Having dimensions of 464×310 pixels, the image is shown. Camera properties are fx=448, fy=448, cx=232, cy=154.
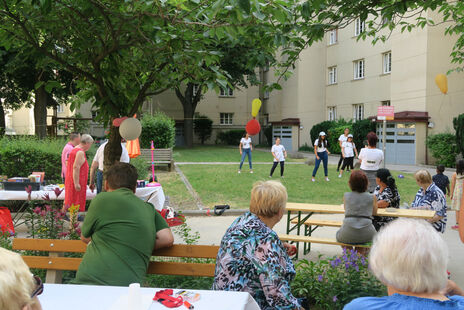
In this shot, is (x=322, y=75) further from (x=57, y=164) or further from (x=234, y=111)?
(x=57, y=164)

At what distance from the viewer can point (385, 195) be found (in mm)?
6934

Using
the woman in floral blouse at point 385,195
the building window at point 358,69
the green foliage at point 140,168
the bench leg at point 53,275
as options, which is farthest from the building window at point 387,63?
the bench leg at point 53,275

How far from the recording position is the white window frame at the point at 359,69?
31234 mm

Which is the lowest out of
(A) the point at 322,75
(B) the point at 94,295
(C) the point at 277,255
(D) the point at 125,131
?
(B) the point at 94,295

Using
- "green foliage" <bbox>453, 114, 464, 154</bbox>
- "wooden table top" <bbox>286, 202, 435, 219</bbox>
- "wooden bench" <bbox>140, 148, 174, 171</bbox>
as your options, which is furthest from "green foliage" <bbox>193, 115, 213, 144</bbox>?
"wooden table top" <bbox>286, 202, 435, 219</bbox>

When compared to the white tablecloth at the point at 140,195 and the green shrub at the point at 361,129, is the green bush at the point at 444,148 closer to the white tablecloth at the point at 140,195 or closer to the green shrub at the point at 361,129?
the green shrub at the point at 361,129

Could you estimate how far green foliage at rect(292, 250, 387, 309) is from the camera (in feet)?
13.4

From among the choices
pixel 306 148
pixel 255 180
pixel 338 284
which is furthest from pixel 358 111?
pixel 338 284

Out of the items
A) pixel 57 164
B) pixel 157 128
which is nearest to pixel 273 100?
pixel 157 128

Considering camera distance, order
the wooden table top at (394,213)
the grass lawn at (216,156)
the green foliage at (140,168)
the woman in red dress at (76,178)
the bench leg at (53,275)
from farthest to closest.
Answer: the grass lawn at (216,156), the green foliage at (140,168), the woman in red dress at (76,178), the wooden table top at (394,213), the bench leg at (53,275)

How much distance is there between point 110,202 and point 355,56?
Answer: 3060 cm

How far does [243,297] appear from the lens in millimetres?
2768

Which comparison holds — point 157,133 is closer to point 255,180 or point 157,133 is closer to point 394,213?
point 255,180

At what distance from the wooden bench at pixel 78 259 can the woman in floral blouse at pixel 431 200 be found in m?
4.05
